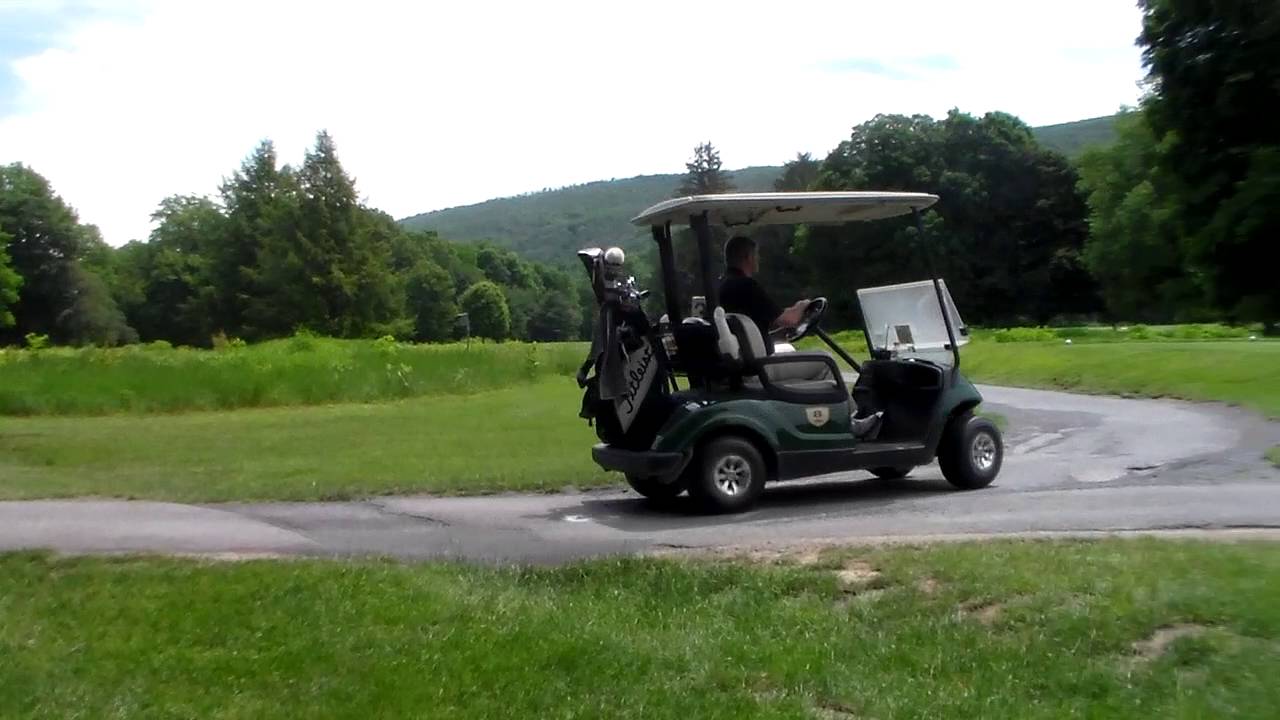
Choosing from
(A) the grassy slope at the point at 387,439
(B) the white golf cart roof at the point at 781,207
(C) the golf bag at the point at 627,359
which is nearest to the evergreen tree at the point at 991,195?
(A) the grassy slope at the point at 387,439

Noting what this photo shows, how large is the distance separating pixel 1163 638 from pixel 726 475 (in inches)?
202

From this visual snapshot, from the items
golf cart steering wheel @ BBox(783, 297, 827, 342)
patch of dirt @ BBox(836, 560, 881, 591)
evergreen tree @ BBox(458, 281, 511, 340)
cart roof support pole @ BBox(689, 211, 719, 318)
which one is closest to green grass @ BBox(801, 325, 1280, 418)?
golf cart steering wheel @ BBox(783, 297, 827, 342)

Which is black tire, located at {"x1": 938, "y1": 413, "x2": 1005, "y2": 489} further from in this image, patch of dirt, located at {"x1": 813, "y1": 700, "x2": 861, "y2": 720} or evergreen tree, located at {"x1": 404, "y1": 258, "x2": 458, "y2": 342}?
evergreen tree, located at {"x1": 404, "y1": 258, "x2": 458, "y2": 342}

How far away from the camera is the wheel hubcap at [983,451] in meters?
12.0

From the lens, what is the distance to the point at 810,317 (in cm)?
1144

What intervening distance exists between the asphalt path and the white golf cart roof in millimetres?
2567

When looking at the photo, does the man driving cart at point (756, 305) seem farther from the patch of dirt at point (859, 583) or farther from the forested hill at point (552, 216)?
the forested hill at point (552, 216)

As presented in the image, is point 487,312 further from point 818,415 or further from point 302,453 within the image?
point 818,415

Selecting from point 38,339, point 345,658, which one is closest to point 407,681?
point 345,658

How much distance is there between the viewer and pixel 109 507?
1123cm

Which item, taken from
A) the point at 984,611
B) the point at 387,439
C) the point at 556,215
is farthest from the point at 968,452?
the point at 556,215

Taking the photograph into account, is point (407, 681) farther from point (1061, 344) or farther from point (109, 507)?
point (1061, 344)

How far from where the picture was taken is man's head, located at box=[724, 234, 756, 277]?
11.6 metres

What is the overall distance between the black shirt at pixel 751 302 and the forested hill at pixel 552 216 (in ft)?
272
